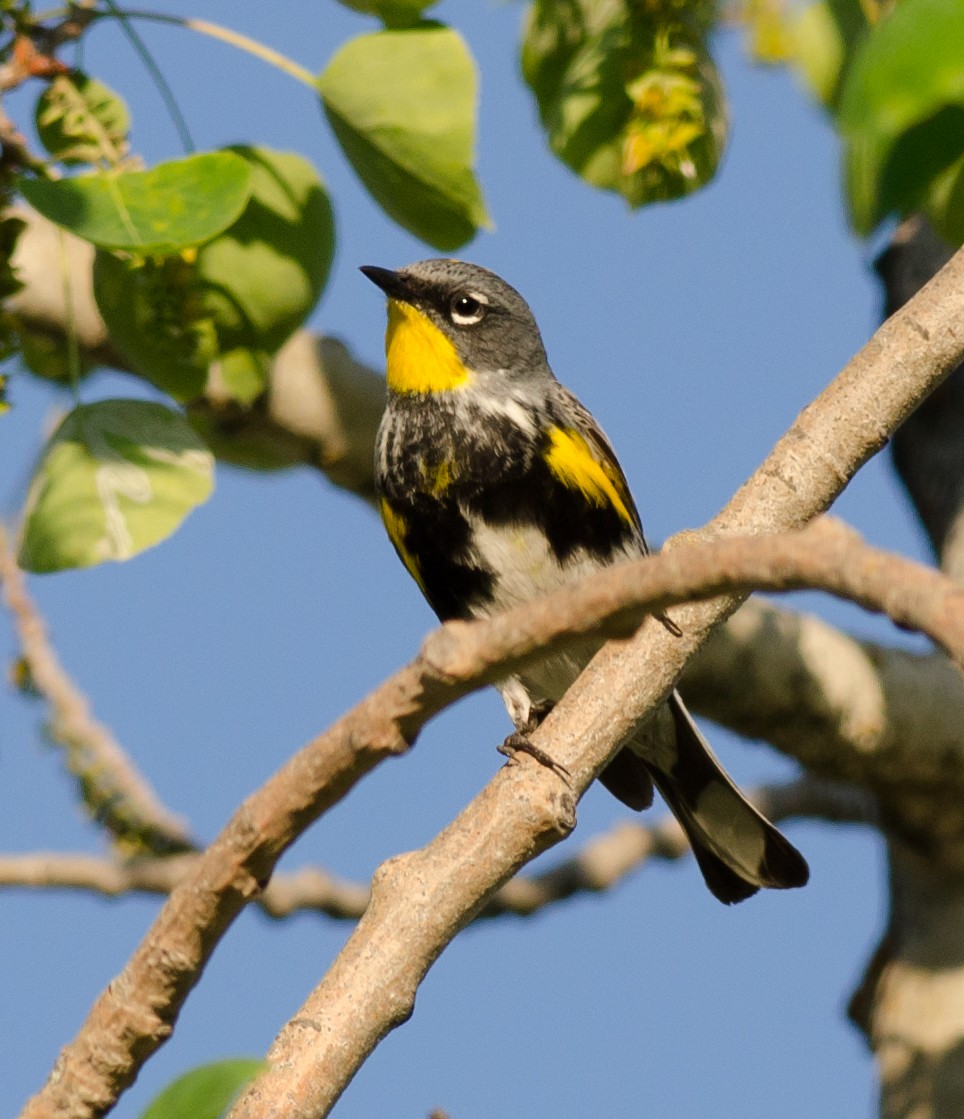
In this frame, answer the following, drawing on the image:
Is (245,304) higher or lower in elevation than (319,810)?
higher

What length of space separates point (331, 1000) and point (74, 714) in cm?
180

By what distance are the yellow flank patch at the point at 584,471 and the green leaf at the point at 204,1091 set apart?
2.62 meters

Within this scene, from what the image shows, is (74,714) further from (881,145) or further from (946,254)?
(881,145)

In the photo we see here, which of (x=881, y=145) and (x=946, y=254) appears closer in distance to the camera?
(x=881, y=145)

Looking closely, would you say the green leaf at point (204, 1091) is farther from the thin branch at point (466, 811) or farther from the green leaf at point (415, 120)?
the green leaf at point (415, 120)

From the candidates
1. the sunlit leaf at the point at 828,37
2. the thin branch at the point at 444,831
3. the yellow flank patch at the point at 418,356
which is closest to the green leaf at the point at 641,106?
the sunlit leaf at the point at 828,37

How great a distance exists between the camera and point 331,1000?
1927 mm

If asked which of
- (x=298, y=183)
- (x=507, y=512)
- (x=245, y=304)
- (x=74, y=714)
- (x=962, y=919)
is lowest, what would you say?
(x=962, y=919)

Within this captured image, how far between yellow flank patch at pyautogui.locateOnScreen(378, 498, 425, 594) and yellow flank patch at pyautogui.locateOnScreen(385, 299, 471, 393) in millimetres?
333

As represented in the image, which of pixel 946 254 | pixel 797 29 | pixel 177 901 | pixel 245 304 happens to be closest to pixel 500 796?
pixel 177 901

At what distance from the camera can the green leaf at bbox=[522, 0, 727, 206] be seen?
9.52 ft

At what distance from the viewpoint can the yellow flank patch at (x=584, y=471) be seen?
3676mm

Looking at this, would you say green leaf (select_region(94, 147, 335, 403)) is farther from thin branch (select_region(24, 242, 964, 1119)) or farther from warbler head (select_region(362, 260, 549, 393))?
thin branch (select_region(24, 242, 964, 1119))

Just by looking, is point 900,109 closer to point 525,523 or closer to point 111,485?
point 111,485
